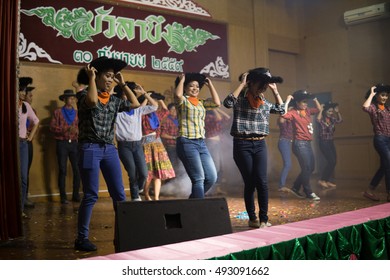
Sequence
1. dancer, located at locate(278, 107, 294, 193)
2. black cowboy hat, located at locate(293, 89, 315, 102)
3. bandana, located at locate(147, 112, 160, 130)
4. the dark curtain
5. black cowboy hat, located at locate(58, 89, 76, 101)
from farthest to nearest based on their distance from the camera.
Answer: dancer, located at locate(278, 107, 294, 193) → black cowboy hat, located at locate(58, 89, 76, 101) → black cowboy hat, located at locate(293, 89, 315, 102) → bandana, located at locate(147, 112, 160, 130) → the dark curtain

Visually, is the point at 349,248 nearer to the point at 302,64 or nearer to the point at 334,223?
the point at 334,223

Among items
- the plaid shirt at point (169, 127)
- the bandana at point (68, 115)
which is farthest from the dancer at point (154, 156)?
the bandana at point (68, 115)

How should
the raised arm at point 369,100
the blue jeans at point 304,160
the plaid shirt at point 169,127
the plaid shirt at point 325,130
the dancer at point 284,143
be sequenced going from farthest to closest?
the plaid shirt at point 325,130, the dancer at point 284,143, the plaid shirt at point 169,127, the blue jeans at point 304,160, the raised arm at point 369,100

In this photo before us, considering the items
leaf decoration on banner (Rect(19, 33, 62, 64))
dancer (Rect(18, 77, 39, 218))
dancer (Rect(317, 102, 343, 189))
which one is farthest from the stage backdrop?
dancer (Rect(317, 102, 343, 189))

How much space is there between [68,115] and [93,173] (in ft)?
12.9

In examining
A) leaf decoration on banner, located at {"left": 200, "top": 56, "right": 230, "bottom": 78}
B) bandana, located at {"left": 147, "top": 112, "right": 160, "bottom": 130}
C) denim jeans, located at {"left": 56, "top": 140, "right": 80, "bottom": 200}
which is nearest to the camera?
bandana, located at {"left": 147, "top": 112, "right": 160, "bottom": 130}

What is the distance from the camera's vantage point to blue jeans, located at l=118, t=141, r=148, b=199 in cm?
508

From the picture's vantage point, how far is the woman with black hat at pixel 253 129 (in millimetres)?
3918

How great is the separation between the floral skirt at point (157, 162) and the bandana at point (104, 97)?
2582 millimetres

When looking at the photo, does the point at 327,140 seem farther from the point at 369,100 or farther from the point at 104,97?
the point at 104,97

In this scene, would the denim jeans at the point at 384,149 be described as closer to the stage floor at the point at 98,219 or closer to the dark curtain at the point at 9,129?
the stage floor at the point at 98,219

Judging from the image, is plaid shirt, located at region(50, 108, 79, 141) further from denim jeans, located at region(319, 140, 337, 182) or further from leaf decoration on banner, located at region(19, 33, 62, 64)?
denim jeans, located at region(319, 140, 337, 182)

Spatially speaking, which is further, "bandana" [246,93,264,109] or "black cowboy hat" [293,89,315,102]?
"black cowboy hat" [293,89,315,102]
